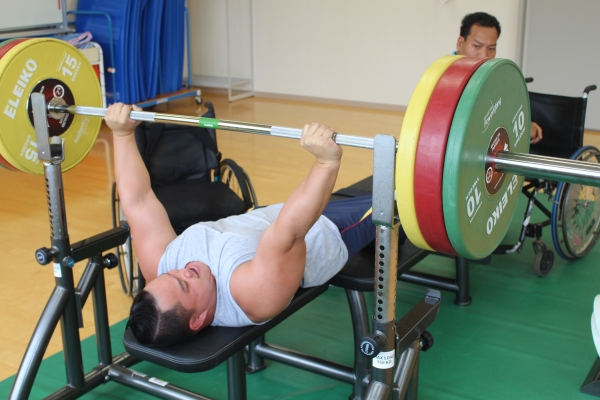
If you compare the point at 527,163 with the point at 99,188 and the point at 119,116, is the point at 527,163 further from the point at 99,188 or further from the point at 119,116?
the point at 99,188

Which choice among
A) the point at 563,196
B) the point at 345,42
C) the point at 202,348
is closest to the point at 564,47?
the point at 345,42

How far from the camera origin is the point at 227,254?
168 centimetres

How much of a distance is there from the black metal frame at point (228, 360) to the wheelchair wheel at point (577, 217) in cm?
119

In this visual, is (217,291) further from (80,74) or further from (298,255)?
(80,74)

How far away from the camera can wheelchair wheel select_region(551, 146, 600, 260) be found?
270 cm

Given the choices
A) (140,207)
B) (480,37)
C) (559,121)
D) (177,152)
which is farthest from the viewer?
(480,37)

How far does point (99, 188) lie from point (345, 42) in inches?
128

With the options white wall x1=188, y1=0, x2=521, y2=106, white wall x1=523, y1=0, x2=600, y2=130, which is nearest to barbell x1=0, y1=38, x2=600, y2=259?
white wall x1=523, y1=0, x2=600, y2=130

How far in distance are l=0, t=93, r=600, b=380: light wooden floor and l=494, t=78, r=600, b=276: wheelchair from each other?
4.73 feet

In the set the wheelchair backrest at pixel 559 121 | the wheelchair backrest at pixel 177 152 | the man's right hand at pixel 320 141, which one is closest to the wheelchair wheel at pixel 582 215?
the wheelchair backrest at pixel 559 121

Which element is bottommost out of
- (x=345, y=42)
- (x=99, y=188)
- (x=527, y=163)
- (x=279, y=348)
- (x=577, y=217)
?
(x=279, y=348)

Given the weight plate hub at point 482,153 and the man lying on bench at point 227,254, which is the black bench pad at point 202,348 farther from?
the weight plate hub at point 482,153

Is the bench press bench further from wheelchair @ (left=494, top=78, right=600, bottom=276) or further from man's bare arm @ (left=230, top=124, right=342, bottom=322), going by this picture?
wheelchair @ (left=494, top=78, right=600, bottom=276)

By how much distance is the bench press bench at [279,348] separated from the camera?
58.9 inches
